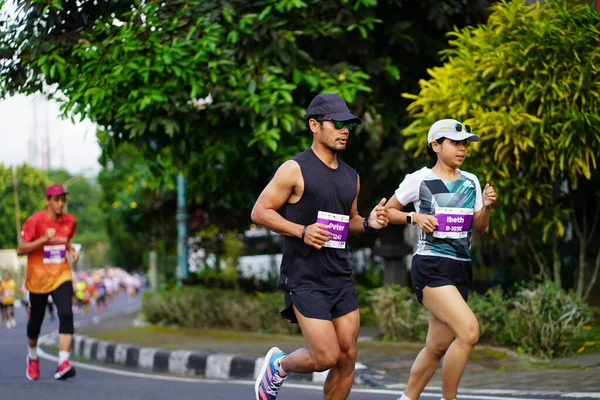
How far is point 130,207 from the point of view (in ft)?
66.6

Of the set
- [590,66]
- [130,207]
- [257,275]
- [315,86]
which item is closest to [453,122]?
[590,66]

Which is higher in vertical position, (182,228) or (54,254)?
(182,228)

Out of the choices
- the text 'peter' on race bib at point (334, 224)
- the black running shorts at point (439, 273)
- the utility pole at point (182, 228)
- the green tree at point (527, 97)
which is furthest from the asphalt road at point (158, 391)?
the utility pole at point (182, 228)

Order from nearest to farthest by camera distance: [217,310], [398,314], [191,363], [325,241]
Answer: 1. [325,241]
2. [191,363]
3. [398,314]
4. [217,310]

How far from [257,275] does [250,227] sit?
4.11ft

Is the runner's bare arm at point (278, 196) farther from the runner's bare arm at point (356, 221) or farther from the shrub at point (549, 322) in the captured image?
the shrub at point (549, 322)

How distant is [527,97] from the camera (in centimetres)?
955

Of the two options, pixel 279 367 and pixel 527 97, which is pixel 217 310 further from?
pixel 279 367

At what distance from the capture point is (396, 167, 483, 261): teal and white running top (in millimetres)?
5871

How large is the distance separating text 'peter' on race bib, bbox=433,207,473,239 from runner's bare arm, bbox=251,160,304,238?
0.89m

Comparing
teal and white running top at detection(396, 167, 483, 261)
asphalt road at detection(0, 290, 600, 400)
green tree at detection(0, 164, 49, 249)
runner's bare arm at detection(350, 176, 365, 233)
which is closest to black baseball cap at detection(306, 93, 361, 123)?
runner's bare arm at detection(350, 176, 365, 233)

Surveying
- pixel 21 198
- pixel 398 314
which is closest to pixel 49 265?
pixel 398 314

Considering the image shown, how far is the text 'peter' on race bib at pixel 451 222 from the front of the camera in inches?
230

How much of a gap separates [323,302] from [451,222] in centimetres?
92
